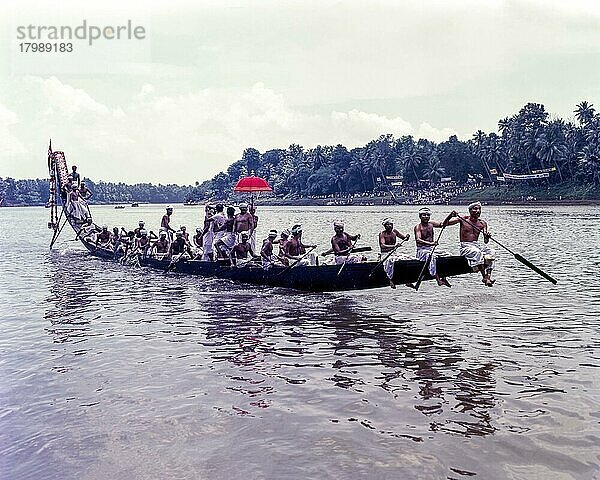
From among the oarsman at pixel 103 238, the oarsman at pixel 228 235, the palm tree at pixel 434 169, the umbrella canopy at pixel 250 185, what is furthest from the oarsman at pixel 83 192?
the palm tree at pixel 434 169

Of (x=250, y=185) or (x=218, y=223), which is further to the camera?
(x=250, y=185)

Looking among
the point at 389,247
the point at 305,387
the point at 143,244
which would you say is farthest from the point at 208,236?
the point at 305,387

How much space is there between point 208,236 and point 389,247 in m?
8.55

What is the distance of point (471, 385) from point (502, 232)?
35.7 metres

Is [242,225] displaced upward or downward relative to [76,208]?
downward

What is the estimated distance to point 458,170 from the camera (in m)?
112

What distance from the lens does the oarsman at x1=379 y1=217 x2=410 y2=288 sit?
46.3ft

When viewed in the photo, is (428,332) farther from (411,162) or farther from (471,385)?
(411,162)

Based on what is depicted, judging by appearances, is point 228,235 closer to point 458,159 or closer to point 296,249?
point 296,249

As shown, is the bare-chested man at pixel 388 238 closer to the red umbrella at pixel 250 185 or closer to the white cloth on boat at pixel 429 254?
the white cloth on boat at pixel 429 254

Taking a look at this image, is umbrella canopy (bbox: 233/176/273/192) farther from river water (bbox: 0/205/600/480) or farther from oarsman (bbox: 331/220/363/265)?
oarsman (bbox: 331/220/363/265)

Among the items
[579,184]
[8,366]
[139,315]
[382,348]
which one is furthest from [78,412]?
[579,184]

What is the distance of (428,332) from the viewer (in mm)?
12695

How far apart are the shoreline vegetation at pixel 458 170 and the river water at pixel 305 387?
7430 cm
